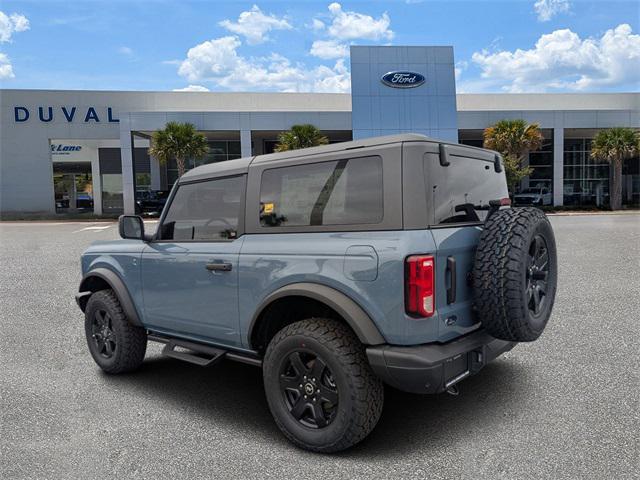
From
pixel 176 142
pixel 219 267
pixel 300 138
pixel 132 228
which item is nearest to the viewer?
pixel 219 267

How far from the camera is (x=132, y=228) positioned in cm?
435

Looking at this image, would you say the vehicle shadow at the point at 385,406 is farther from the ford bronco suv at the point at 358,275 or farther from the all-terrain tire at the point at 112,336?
the ford bronco suv at the point at 358,275

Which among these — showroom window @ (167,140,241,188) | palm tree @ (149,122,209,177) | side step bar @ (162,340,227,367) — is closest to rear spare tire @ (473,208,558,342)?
side step bar @ (162,340,227,367)

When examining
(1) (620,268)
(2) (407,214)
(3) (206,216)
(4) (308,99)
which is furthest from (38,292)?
(4) (308,99)

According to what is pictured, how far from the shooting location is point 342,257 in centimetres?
302

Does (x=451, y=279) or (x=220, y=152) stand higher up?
(x=220, y=152)

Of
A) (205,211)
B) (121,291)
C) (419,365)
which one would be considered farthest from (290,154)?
(121,291)

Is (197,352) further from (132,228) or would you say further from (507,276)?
(507,276)

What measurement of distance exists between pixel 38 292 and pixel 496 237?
8.14 meters

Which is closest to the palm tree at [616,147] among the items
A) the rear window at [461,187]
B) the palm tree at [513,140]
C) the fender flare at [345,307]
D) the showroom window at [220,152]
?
the palm tree at [513,140]

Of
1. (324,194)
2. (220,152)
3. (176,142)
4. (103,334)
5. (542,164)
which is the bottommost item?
(103,334)

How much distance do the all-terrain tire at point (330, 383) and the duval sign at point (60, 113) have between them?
36890 mm

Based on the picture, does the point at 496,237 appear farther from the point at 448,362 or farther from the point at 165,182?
the point at 165,182

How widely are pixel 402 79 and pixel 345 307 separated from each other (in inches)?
1283
